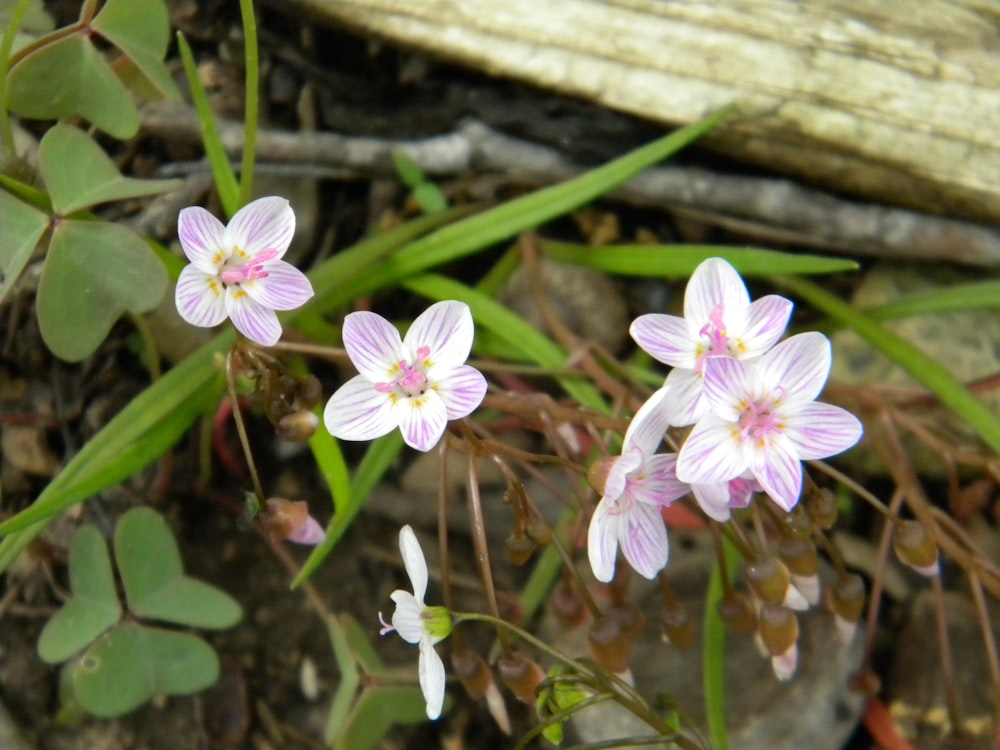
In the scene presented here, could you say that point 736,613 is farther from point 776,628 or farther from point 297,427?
point 297,427

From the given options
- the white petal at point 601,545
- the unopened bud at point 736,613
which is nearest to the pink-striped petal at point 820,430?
the white petal at point 601,545

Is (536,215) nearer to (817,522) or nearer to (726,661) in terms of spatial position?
(817,522)

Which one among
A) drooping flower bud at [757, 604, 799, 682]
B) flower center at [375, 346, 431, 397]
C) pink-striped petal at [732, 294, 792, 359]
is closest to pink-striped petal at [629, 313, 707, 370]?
pink-striped petal at [732, 294, 792, 359]

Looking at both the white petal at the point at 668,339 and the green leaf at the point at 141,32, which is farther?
the green leaf at the point at 141,32

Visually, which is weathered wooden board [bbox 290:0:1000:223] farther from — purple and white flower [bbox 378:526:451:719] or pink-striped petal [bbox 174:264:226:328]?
purple and white flower [bbox 378:526:451:719]

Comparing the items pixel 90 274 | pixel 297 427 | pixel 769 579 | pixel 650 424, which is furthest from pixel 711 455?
pixel 90 274

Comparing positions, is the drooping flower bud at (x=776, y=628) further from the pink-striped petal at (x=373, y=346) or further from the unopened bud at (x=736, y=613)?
the pink-striped petal at (x=373, y=346)

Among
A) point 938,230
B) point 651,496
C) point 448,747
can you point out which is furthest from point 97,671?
point 938,230
